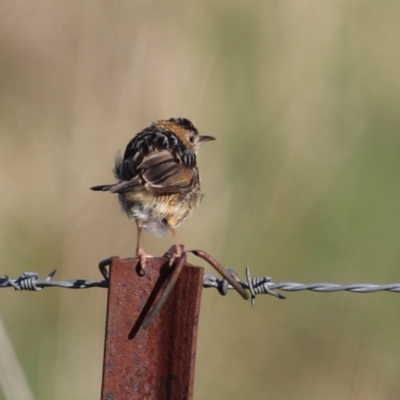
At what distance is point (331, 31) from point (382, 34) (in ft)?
2.03

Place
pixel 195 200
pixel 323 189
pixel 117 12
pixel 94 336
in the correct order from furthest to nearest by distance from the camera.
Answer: pixel 323 189 < pixel 117 12 < pixel 94 336 < pixel 195 200

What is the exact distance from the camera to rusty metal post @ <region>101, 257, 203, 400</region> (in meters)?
3.29

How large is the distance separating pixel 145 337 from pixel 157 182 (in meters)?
1.86

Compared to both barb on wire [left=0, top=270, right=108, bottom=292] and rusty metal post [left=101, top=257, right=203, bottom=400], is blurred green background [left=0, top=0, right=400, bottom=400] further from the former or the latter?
rusty metal post [left=101, top=257, right=203, bottom=400]

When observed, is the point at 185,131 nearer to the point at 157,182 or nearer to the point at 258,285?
the point at 157,182

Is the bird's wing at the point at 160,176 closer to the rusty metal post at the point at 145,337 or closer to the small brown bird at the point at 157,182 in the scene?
the small brown bird at the point at 157,182

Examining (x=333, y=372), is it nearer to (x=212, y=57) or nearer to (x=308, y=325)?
(x=308, y=325)

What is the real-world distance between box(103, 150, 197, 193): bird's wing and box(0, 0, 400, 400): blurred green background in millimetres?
1696

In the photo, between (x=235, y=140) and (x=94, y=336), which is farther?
(x=235, y=140)

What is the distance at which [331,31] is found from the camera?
7.78 m

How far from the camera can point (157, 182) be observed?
5039mm

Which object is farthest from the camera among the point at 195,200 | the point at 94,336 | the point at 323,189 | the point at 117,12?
the point at 323,189

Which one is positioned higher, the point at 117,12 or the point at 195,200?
the point at 117,12

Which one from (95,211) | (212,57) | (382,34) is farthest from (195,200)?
(382,34)
